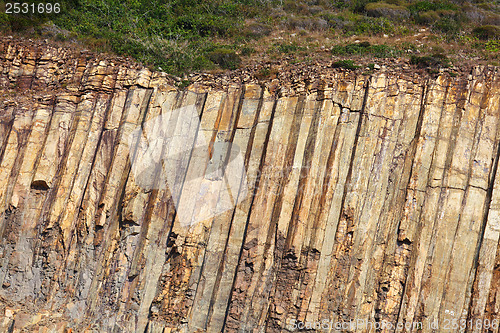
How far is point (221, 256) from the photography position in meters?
17.1

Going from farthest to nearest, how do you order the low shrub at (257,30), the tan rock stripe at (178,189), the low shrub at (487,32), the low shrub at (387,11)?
the low shrub at (387,11) → the low shrub at (257,30) → the low shrub at (487,32) → the tan rock stripe at (178,189)

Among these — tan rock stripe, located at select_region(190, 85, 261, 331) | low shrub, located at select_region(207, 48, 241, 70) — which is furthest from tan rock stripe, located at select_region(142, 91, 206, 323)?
low shrub, located at select_region(207, 48, 241, 70)

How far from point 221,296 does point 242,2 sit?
21.4 metres

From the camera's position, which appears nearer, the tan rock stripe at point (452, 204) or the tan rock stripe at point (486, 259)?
the tan rock stripe at point (486, 259)

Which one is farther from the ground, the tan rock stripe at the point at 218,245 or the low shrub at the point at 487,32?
the low shrub at the point at 487,32

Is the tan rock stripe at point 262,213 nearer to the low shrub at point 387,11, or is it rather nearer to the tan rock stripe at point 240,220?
the tan rock stripe at point 240,220

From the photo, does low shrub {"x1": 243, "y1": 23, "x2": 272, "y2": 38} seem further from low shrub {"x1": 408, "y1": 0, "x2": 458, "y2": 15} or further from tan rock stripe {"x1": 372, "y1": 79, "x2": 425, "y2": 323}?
tan rock stripe {"x1": 372, "y1": 79, "x2": 425, "y2": 323}

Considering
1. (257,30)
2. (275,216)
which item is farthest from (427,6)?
(275,216)

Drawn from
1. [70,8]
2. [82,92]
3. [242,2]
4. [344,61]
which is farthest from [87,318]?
[242,2]

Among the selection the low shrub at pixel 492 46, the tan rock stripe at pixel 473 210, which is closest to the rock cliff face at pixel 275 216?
the tan rock stripe at pixel 473 210

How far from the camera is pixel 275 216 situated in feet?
55.9

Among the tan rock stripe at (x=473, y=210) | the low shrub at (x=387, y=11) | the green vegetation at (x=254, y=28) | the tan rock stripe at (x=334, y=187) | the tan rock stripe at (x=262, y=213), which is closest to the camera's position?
the tan rock stripe at (x=473, y=210)

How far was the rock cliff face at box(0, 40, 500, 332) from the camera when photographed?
634 inches

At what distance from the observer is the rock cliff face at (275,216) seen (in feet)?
52.8
